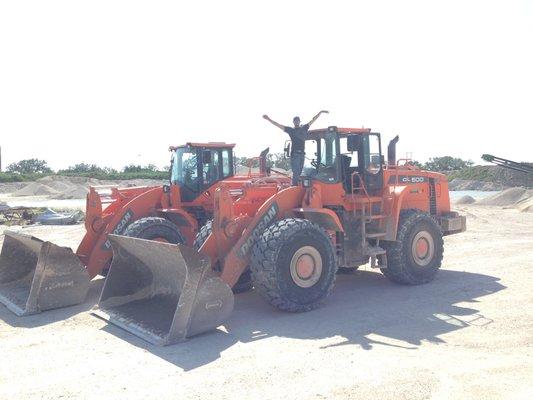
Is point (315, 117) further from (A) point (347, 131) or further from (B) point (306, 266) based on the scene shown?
(B) point (306, 266)

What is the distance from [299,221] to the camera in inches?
281

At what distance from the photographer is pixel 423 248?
8.87 meters

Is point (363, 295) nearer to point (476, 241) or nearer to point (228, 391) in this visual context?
point (228, 391)

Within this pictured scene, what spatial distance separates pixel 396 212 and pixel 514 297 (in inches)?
79.8

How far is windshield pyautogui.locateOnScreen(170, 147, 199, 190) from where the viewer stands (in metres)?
10.8

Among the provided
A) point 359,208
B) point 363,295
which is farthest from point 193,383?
point 359,208

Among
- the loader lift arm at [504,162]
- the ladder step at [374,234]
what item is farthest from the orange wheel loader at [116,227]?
the loader lift arm at [504,162]

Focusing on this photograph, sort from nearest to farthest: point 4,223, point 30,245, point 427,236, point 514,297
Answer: point 514,297
point 30,245
point 427,236
point 4,223

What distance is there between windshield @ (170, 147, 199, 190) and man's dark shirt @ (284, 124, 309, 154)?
2869 mm

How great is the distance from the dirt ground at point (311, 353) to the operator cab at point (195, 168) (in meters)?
3.16

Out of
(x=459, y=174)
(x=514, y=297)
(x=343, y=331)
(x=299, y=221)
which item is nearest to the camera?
(x=343, y=331)

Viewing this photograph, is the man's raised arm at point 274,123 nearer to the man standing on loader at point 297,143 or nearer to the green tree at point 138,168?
the man standing on loader at point 297,143

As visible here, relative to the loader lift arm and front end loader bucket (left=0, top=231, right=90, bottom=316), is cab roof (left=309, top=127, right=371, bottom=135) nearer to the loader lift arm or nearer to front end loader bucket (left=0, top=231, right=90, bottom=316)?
front end loader bucket (left=0, top=231, right=90, bottom=316)

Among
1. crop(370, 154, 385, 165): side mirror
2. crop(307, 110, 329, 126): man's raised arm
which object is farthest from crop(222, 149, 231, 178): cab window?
crop(370, 154, 385, 165): side mirror
